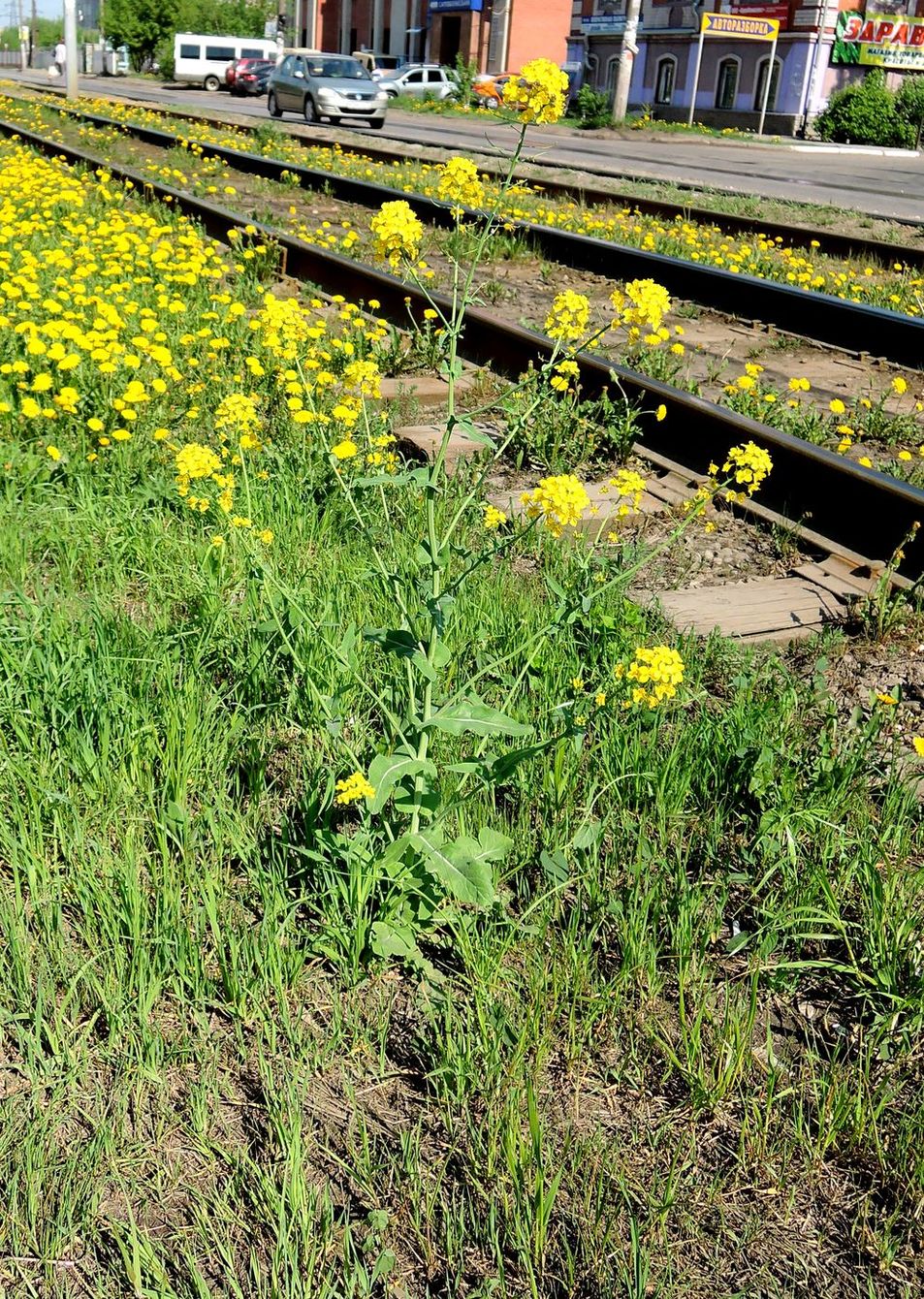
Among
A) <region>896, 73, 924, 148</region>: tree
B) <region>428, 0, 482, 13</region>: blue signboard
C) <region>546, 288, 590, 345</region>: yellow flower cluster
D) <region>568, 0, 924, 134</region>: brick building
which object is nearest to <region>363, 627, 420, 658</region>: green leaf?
<region>546, 288, 590, 345</region>: yellow flower cluster

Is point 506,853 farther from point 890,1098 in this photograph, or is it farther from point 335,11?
point 335,11

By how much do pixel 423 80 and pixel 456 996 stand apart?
5605 centimetres

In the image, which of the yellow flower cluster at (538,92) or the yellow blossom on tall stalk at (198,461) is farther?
the yellow blossom on tall stalk at (198,461)

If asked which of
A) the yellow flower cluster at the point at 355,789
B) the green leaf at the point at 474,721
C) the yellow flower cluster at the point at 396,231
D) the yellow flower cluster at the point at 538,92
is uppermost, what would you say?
the yellow flower cluster at the point at 538,92

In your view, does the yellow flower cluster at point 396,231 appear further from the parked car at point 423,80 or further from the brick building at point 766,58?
the brick building at point 766,58

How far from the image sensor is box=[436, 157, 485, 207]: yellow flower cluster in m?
2.68

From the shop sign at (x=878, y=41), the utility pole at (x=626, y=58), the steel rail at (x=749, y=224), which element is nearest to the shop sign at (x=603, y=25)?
the shop sign at (x=878, y=41)

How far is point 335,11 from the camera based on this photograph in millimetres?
77375

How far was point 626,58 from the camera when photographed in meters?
38.4

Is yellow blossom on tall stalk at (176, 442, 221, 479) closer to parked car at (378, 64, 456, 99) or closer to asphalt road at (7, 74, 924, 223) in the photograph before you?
asphalt road at (7, 74, 924, 223)

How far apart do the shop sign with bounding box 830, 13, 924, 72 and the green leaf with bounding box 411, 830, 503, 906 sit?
55.2 metres

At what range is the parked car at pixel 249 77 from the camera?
176ft

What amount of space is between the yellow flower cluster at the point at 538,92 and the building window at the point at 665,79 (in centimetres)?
5960

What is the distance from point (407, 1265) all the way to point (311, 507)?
9.34 feet
